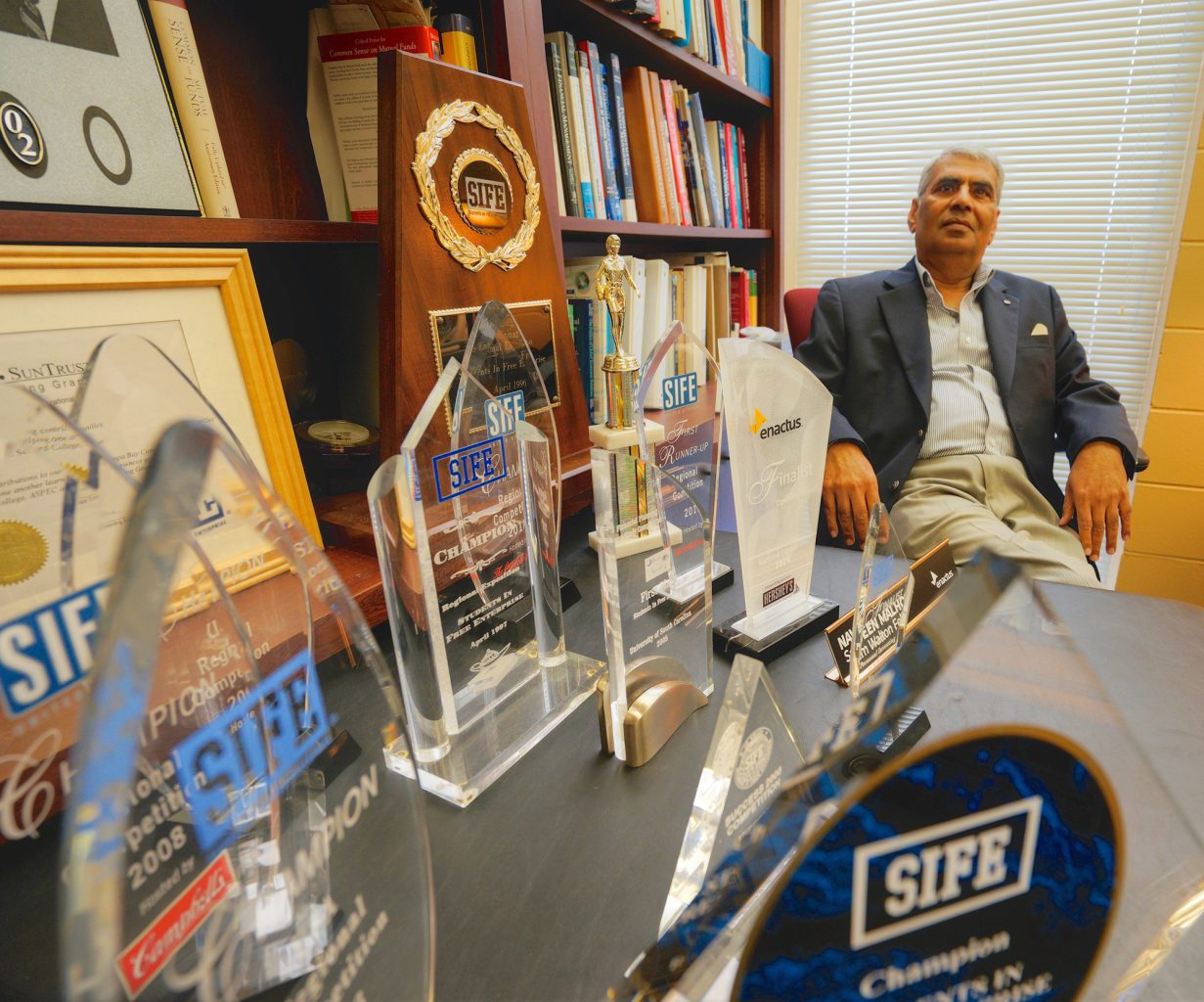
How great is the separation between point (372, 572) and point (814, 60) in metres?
2.63

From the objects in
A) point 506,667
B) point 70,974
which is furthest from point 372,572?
point 70,974

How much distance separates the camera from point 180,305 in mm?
751

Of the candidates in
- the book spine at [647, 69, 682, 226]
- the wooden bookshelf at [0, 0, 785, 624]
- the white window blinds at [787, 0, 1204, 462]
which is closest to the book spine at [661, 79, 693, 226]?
the book spine at [647, 69, 682, 226]

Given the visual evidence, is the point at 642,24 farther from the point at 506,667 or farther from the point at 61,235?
the point at 506,667

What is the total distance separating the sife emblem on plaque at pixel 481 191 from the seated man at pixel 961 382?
3.54 feet

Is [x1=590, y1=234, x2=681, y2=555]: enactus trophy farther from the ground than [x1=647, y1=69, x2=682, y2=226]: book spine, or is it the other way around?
[x1=647, y1=69, x2=682, y2=226]: book spine

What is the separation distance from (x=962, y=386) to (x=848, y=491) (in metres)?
0.66

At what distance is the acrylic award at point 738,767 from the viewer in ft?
1.46

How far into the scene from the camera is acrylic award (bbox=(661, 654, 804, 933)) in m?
0.44

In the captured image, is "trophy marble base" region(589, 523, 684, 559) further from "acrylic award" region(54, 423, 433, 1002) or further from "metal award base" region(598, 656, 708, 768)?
"acrylic award" region(54, 423, 433, 1002)

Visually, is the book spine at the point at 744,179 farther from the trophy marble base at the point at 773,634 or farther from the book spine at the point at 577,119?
the trophy marble base at the point at 773,634

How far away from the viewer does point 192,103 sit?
0.80 meters

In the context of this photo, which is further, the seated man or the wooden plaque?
the seated man

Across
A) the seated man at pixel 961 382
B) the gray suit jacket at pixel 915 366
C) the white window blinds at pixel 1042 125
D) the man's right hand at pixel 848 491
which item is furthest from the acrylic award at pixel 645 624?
the white window blinds at pixel 1042 125
